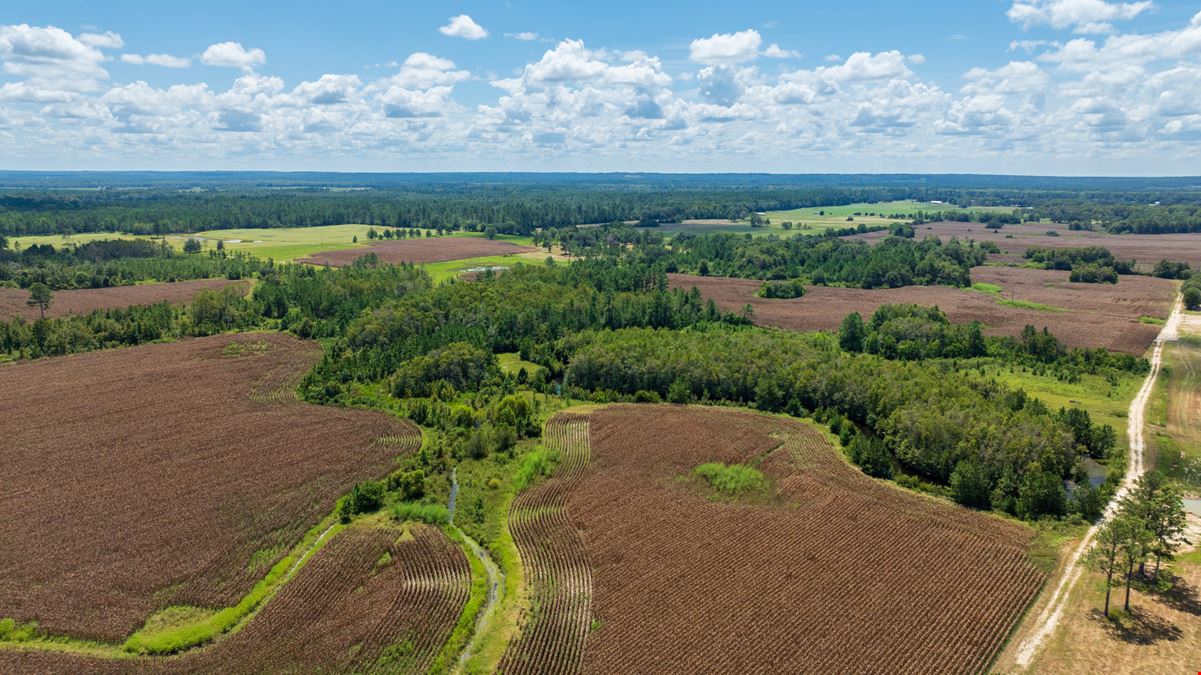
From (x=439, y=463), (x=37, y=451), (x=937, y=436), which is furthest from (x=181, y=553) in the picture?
(x=937, y=436)

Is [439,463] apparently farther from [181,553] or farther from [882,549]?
[882,549]

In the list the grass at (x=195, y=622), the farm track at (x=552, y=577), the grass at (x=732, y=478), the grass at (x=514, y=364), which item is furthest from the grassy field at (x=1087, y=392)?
the grass at (x=195, y=622)

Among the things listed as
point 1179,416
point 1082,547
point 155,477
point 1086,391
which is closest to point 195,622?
point 155,477

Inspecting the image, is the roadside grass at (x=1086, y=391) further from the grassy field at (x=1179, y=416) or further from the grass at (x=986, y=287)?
the grass at (x=986, y=287)

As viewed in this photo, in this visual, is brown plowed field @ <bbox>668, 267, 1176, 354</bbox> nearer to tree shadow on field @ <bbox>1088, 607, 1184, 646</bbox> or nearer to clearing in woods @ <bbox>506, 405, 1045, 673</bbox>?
clearing in woods @ <bbox>506, 405, 1045, 673</bbox>

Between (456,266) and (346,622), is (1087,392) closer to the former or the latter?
(346,622)
